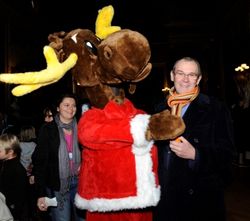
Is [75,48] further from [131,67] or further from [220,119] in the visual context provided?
[220,119]

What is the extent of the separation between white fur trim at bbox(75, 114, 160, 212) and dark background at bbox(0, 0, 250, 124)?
3583 millimetres

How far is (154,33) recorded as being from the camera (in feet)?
45.6

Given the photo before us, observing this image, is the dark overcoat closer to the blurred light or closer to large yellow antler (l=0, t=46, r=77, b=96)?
large yellow antler (l=0, t=46, r=77, b=96)

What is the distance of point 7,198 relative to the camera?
320 cm

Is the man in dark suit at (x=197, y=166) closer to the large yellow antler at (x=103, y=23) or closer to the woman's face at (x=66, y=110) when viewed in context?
the large yellow antler at (x=103, y=23)

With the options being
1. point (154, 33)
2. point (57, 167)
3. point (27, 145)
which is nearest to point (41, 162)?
point (57, 167)

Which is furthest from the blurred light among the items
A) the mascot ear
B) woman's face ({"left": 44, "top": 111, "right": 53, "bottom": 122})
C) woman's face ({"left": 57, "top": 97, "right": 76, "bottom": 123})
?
the mascot ear

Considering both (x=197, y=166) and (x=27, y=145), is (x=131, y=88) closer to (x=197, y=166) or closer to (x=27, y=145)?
(x=197, y=166)

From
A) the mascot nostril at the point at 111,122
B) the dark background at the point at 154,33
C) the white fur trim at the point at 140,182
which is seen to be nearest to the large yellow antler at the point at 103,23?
the mascot nostril at the point at 111,122

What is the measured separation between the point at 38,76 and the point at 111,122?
0.43m

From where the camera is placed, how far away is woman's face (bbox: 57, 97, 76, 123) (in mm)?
3413

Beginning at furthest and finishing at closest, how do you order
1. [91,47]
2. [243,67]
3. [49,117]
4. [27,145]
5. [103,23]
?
[243,67] < [49,117] < [27,145] < [103,23] < [91,47]

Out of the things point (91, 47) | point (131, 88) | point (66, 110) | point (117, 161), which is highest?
point (91, 47)

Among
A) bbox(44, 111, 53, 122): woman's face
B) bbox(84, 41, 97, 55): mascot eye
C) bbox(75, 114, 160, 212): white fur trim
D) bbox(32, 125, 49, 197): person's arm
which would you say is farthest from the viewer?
bbox(44, 111, 53, 122): woman's face
